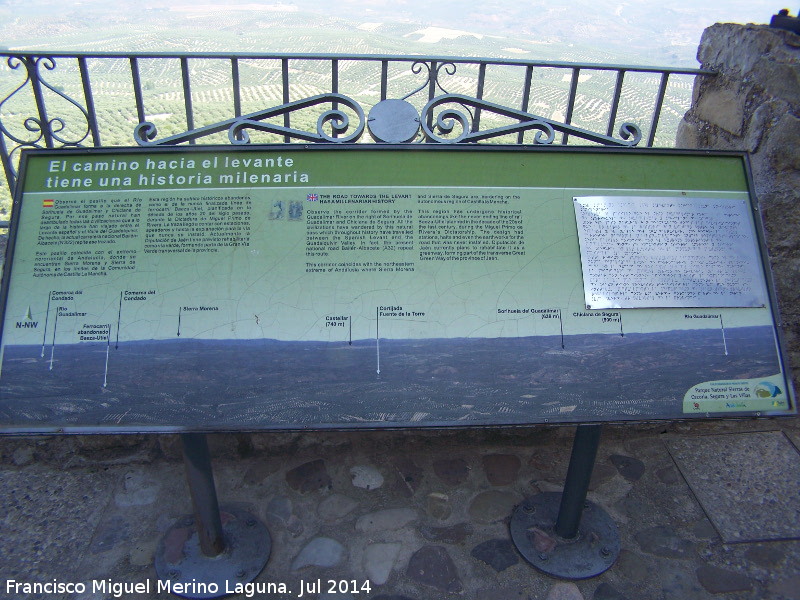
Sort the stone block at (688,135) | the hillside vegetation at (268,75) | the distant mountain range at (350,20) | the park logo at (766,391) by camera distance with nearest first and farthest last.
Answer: the park logo at (766,391)
the stone block at (688,135)
the hillside vegetation at (268,75)
the distant mountain range at (350,20)

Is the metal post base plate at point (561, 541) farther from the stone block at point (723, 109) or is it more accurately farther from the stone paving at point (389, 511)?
the stone block at point (723, 109)

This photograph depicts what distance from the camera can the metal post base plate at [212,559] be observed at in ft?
6.73

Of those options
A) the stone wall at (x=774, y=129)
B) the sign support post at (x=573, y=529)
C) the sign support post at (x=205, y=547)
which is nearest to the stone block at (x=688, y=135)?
the stone wall at (x=774, y=129)

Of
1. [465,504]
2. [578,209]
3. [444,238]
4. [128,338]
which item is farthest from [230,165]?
[465,504]

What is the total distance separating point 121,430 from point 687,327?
1876 millimetres

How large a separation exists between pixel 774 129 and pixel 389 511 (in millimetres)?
2621

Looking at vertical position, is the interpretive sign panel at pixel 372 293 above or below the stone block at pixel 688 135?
below

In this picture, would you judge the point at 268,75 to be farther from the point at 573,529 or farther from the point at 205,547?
the point at 573,529

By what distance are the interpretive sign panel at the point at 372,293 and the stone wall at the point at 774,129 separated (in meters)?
0.91

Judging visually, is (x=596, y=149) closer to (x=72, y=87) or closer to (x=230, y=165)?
(x=230, y=165)

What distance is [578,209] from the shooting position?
73.9 inches

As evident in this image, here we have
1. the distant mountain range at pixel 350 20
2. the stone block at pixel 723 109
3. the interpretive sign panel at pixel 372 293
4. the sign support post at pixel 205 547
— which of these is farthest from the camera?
the distant mountain range at pixel 350 20

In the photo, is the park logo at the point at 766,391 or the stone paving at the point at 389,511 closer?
the park logo at the point at 766,391

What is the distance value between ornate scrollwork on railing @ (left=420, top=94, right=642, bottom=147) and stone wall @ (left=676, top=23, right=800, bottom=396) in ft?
3.04
